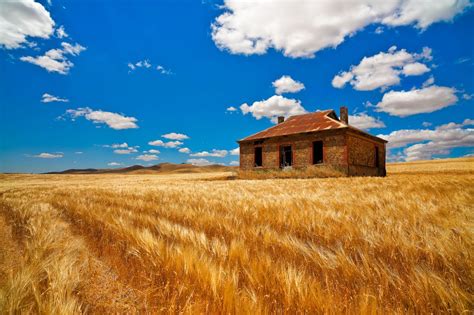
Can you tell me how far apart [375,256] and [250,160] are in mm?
23197

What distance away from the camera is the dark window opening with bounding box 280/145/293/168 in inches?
905

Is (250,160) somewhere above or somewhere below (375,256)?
above

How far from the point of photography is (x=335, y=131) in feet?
66.5

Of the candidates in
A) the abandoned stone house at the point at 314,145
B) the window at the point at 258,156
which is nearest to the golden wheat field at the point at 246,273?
the abandoned stone house at the point at 314,145

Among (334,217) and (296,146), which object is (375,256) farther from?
(296,146)

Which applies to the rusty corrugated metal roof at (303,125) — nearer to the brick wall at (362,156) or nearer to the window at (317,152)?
the brick wall at (362,156)

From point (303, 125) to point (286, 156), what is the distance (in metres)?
3.47

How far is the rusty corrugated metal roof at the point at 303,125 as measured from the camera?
21.4m

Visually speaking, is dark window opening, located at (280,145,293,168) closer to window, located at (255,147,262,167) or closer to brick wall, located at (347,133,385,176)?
window, located at (255,147,262,167)

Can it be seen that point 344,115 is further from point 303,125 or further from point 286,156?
point 286,156

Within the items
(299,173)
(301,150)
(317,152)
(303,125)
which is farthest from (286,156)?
(317,152)

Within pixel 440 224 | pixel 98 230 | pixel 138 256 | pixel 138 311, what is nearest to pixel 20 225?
pixel 98 230

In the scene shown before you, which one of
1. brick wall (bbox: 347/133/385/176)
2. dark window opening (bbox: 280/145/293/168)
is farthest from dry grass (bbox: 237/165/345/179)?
brick wall (bbox: 347/133/385/176)

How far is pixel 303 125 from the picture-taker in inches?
925
